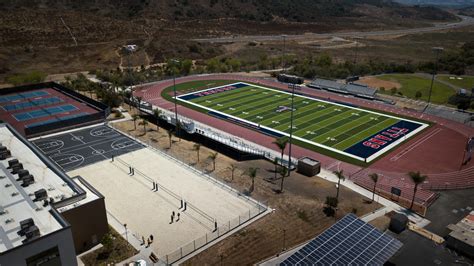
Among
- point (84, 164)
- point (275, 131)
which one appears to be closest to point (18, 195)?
point (84, 164)

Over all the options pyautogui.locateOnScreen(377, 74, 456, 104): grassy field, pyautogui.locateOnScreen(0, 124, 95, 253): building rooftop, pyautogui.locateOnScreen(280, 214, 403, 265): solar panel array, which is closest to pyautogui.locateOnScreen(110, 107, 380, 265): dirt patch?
pyautogui.locateOnScreen(280, 214, 403, 265): solar panel array

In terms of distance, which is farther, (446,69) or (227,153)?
(446,69)

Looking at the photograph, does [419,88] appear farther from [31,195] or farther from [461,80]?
[31,195]

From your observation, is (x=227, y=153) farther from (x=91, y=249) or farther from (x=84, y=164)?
(x=91, y=249)

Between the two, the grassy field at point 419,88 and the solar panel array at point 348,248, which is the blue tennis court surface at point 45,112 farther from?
the grassy field at point 419,88

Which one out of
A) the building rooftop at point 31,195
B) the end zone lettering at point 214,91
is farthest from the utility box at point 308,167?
the end zone lettering at point 214,91

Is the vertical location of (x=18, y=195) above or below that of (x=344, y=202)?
above
